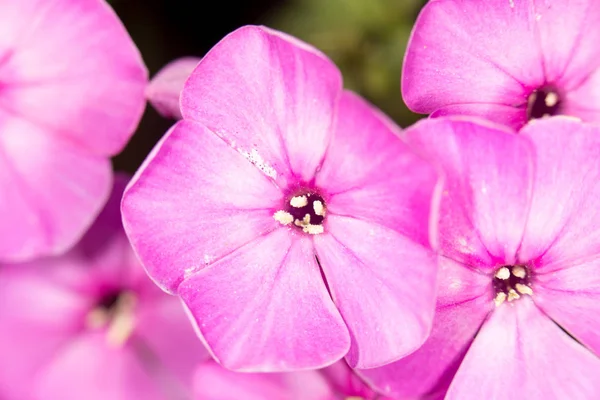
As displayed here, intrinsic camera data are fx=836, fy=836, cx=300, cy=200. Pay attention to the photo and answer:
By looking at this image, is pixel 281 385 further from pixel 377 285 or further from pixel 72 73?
pixel 72 73

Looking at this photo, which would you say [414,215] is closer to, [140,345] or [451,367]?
[451,367]

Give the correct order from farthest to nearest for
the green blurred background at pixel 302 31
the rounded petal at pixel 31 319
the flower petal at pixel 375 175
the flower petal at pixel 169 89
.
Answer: the green blurred background at pixel 302 31, the rounded petal at pixel 31 319, the flower petal at pixel 169 89, the flower petal at pixel 375 175

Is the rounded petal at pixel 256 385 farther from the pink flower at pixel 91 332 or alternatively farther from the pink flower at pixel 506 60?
the pink flower at pixel 506 60

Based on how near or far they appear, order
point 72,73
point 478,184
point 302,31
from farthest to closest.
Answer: point 302,31, point 72,73, point 478,184

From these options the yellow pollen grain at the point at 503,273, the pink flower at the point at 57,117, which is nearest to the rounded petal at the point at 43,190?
the pink flower at the point at 57,117

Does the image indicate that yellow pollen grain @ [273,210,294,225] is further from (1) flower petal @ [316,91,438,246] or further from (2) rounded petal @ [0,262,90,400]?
(2) rounded petal @ [0,262,90,400]

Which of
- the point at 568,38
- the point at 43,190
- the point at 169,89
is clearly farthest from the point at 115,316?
the point at 568,38

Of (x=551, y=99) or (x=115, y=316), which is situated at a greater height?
(x=551, y=99)

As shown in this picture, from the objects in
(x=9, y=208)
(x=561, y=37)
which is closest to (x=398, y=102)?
(x=561, y=37)
